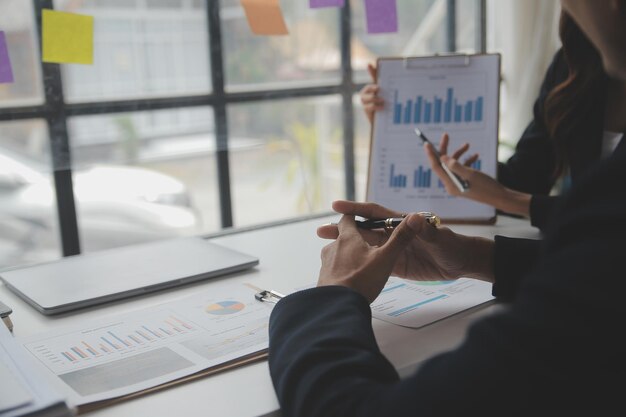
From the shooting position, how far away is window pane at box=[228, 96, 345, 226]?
195 centimetres

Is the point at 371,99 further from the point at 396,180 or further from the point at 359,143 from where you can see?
the point at 359,143

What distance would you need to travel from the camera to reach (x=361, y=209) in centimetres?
105

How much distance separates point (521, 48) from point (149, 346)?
1.71 m

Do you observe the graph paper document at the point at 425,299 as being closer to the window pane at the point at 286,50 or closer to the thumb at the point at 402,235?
the thumb at the point at 402,235

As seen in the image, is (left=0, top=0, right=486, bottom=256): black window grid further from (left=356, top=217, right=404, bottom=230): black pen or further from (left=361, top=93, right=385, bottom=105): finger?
(left=356, top=217, right=404, bottom=230): black pen

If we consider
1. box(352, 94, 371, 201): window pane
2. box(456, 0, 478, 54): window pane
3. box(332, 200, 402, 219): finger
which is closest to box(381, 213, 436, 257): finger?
box(332, 200, 402, 219): finger

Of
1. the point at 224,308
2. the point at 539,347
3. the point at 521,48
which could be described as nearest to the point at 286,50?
the point at 521,48

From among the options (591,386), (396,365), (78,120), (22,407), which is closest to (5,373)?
(22,407)

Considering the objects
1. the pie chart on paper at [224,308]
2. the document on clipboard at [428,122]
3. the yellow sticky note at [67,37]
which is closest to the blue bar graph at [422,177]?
the document on clipboard at [428,122]

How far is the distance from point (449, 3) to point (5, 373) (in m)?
1.93

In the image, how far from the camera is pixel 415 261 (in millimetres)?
1063

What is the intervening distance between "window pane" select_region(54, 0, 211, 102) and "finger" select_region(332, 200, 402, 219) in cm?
80

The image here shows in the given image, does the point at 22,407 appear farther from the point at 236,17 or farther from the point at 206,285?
the point at 236,17

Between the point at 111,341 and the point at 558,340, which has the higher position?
the point at 558,340
